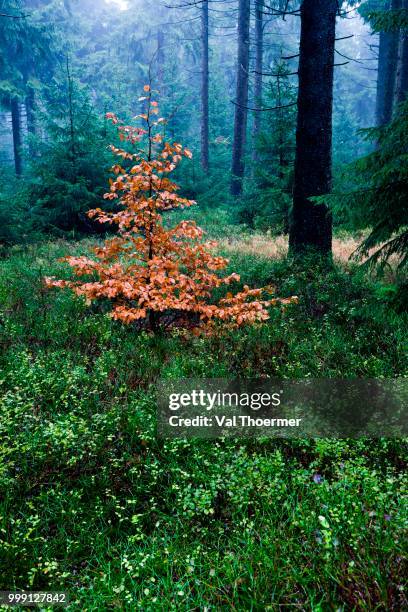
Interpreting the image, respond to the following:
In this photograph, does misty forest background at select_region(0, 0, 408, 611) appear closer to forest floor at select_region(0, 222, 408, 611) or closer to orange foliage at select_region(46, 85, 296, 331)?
forest floor at select_region(0, 222, 408, 611)

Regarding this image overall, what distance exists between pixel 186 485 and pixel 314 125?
6.32 metres

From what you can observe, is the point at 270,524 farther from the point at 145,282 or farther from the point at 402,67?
the point at 402,67

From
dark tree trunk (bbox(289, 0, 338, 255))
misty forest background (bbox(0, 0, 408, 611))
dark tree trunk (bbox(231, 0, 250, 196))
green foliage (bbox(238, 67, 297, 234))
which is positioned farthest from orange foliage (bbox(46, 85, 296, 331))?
dark tree trunk (bbox(231, 0, 250, 196))

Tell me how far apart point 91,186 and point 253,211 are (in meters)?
4.95

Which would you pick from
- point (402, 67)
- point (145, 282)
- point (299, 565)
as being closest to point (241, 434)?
point (299, 565)

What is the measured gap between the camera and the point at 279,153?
11328mm

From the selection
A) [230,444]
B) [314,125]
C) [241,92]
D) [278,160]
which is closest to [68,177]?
[278,160]

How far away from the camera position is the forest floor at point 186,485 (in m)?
2.21

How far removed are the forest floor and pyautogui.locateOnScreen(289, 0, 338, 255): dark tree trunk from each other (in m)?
2.43

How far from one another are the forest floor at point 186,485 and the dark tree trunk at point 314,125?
7.98 feet

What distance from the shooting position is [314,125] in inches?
279

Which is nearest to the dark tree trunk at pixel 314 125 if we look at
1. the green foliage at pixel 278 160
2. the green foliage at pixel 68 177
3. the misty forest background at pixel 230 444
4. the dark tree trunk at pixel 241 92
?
the misty forest background at pixel 230 444

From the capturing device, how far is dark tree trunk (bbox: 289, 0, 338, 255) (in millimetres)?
6879

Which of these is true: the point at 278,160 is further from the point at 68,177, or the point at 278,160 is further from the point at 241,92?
the point at 241,92
